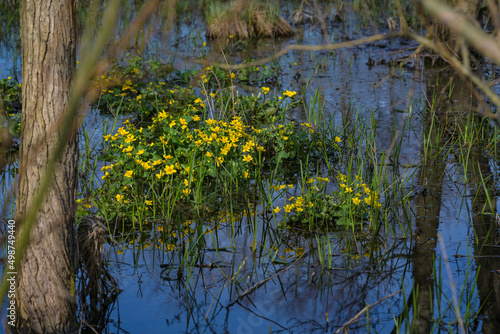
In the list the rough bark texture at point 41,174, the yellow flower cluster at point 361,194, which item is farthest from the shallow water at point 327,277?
the rough bark texture at point 41,174

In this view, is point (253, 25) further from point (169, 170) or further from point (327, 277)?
point (327, 277)

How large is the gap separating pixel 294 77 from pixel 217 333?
18.7ft

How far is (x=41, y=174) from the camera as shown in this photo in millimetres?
2615

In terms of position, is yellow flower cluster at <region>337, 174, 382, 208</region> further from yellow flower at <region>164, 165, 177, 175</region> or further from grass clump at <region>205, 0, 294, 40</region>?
grass clump at <region>205, 0, 294, 40</region>

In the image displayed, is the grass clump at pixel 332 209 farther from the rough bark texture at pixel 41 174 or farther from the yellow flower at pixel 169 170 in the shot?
the rough bark texture at pixel 41 174

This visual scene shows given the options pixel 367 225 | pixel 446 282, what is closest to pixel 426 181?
pixel 367 225

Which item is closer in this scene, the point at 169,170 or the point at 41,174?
the point at 41,174

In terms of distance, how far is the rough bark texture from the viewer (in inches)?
99.0

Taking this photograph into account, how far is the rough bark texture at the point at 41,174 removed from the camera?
2514 millimetres

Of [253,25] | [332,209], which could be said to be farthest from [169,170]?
[253,25]

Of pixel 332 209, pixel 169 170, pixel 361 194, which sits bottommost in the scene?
pixel 332 209

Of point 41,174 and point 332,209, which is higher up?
point 332,209

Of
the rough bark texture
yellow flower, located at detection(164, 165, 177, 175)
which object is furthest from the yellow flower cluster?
the rough bark texture

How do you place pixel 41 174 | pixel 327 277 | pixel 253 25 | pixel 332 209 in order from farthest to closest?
pixel 253 25 → pixel 332 209 → pixel 327 277 → pixel 41 174
